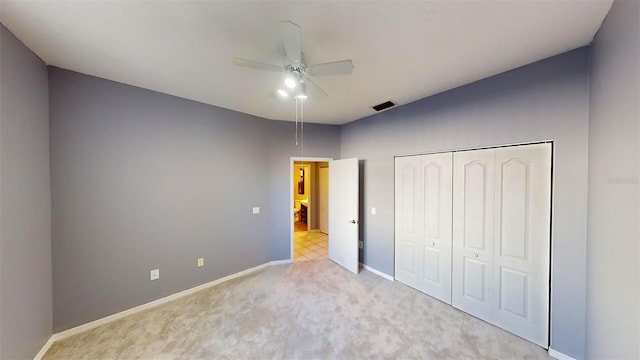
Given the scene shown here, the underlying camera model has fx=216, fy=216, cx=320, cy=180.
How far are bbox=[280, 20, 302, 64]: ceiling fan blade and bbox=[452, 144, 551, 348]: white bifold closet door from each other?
216cm

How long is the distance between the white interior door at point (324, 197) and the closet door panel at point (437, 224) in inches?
136

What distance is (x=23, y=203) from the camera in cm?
169

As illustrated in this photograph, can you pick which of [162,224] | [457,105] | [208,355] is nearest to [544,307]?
[457,105]

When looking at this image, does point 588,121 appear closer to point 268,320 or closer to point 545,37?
point 545,37

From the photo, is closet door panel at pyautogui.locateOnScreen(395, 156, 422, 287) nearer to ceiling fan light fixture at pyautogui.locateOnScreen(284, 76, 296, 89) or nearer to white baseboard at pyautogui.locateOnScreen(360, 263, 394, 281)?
white baseboard at pyautogui.locateOnScreen(360, 263, 394, 281)

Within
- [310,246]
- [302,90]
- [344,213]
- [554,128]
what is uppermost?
[302,90]

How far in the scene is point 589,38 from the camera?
164cm

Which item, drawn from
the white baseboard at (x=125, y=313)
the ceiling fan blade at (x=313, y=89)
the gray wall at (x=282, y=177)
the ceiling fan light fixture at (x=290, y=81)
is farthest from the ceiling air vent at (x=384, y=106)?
the white baseboard at (x=125, y=313)

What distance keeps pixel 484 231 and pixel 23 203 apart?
418cm

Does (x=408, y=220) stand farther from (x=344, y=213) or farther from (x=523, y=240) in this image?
(x=523, y=240)

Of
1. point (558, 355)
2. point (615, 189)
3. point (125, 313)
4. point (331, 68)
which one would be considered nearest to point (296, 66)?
point (331, 68)

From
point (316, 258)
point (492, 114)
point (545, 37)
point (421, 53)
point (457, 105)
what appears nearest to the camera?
point (545, 37)

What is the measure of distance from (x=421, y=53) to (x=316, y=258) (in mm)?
3657

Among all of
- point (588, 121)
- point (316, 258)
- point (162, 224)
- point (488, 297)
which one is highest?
point (588, 121)
